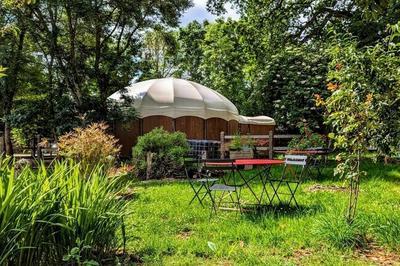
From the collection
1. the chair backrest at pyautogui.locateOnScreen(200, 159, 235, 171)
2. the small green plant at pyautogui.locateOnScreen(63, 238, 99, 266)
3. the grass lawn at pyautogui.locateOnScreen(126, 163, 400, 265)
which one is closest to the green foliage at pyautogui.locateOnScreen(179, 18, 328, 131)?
the chair backrest at pyautogui.locateOnScreen(200, 159, 235, 171)

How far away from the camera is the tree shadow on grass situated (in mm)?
5913

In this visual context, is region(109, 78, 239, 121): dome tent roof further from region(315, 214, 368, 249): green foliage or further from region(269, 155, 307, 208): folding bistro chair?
region(315, 214, 368, 249): green foliage

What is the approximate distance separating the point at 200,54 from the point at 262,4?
1507 cm

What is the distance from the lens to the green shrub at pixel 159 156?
1147 cm

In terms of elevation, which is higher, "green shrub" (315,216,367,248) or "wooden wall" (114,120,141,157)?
"wooden wall" (114,120,141,157)

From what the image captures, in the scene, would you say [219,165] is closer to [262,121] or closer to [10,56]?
[262,121]

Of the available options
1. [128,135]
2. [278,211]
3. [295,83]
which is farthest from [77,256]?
[128,135]

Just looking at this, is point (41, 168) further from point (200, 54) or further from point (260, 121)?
point (200, 54)

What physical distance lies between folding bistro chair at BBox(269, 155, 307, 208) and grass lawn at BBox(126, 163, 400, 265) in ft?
1.33

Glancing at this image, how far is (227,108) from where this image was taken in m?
18.9

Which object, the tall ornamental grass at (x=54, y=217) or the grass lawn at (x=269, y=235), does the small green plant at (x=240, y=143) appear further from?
the tall ornamental grass at (x=54, y=217)

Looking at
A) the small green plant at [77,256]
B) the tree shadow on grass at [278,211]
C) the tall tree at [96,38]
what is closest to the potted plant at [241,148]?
the tall tree at [96,38]

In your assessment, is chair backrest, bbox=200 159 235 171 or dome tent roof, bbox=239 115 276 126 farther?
dome tent roof, bbox=239 115 276 126

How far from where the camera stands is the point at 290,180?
9.62 meters
